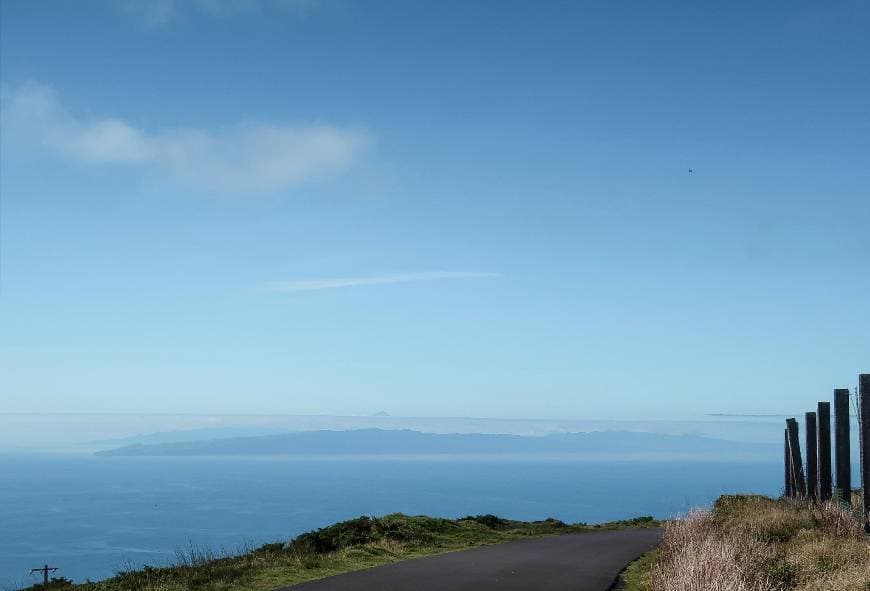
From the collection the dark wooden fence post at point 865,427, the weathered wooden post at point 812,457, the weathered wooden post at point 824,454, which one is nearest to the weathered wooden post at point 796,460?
the weathered wooden post at point 812,457

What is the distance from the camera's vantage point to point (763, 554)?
51.5 ft

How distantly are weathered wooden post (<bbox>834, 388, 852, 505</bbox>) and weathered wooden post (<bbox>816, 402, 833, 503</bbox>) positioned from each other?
1.85 m

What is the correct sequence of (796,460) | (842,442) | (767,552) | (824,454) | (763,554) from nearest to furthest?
(763,554) → (767,552) → (842,442) → (824,454) → (796,460)

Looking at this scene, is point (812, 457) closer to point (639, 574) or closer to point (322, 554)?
point (639, 574)

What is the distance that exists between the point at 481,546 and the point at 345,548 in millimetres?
4593

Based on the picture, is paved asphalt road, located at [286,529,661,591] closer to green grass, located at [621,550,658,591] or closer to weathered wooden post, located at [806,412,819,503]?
green grass, located at [621,550,658,591]

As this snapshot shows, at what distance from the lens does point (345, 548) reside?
73.3 feet

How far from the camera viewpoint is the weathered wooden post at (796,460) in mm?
29016

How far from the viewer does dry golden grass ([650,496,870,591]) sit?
12.6m

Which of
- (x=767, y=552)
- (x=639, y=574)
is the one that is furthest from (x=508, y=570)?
(x=767, y=552)

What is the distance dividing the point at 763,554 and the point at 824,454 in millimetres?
9565

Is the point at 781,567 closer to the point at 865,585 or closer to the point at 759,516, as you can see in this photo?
the point at 865,585

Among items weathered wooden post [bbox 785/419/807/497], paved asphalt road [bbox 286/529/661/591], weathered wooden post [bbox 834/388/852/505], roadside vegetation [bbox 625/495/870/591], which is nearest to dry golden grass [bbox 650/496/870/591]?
roadside vegetation [bbox 625/495/870/591]

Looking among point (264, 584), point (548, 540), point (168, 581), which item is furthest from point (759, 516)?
point (168, 581)
